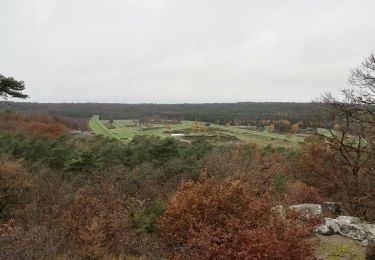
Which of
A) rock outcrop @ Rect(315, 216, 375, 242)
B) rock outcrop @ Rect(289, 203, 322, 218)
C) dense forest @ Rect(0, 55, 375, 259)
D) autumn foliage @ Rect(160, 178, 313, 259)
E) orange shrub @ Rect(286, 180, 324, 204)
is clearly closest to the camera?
autumn foliage @ Rect(160, 178, 313, 259)

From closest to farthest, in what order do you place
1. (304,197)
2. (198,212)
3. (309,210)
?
(198,212) → (309,210) → (304,197)

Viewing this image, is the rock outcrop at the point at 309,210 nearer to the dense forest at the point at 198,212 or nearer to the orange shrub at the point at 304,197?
the dense forest at the point at 198,212

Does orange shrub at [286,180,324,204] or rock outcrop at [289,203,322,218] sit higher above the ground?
rock outcrop at [289,203,322,218]

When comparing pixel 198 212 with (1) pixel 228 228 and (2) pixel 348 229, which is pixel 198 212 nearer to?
(1) pixel 228 228

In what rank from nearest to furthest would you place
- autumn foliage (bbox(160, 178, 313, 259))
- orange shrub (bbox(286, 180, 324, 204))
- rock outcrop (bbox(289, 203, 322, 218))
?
1. autumn foliage (bbox(160, 178, 313, 259))
2. rock outcrop (bbox(289, 203, 322, 218))
3. orange shrub (bbox(286, 180, 324, 204))

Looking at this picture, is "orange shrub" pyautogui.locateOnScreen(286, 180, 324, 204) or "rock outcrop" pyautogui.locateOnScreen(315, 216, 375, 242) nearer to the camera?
"rock outcrop" pyautogui.locateOnScreen(315, 216, 375, 242)

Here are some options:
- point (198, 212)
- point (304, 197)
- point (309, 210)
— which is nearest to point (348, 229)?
point (309, 210)

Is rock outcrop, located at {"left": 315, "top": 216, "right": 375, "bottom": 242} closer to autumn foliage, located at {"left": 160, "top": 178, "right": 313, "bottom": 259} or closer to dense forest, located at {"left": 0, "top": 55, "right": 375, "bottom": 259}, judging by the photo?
dense forest, located at {"left": 0, "top": 55, "right": 375, "bottom": 259}

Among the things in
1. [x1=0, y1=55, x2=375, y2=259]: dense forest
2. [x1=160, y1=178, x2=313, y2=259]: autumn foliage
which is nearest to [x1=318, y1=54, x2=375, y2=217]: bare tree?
[x1=0, y1=55, x2=375, y2=259]: dense forest

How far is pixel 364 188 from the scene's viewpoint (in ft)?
60.6

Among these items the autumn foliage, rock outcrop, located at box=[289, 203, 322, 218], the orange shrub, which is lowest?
the orange shrub

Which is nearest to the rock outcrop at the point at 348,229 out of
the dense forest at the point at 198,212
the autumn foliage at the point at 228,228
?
the dense forest at the point at 198,212

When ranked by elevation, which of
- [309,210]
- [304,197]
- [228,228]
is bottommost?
[304,197]

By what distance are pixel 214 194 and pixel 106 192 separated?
9.27m
